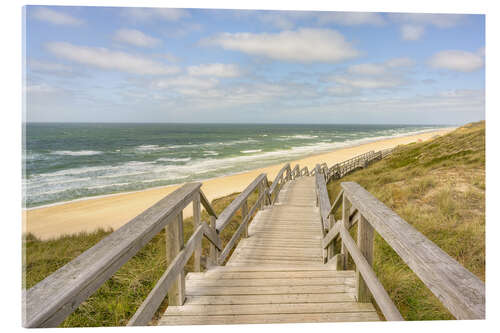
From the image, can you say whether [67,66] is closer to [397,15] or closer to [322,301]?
[397,15]

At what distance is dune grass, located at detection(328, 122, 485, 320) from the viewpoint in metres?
2.48

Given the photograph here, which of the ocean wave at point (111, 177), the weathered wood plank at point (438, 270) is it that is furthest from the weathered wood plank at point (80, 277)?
the ocean wave at point (111, 177)

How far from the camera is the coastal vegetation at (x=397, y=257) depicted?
8.09ft

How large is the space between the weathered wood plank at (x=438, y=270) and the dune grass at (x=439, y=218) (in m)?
1.56

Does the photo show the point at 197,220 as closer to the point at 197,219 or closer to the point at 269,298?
the point at 197,219

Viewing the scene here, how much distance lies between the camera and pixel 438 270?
98 centimetres

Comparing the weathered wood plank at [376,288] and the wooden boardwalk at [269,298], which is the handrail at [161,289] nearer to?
the wooden boardwalk at [269,298]

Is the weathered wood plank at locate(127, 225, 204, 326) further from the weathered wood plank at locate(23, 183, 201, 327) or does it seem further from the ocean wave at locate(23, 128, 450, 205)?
the ocean wave at locate(23, 128, 450, 205)

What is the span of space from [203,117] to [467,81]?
21.3 feet

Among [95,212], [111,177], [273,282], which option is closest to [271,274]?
[273,282]

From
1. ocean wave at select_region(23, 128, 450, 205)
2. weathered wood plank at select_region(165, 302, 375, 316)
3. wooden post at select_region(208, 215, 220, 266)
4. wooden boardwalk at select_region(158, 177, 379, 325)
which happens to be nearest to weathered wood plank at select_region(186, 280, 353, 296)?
wooden boardwalk at select_region(158, 177, 379, 325)

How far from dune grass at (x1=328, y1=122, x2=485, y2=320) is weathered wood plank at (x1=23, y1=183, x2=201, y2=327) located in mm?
2367

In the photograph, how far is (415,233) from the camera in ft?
3.98
